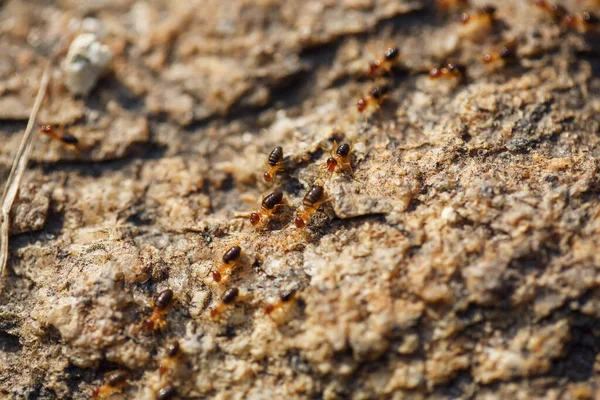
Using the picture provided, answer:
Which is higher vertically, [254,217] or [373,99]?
[373,99]

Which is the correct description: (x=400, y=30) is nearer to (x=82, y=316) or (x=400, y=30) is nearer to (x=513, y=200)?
(x=513, y=200)

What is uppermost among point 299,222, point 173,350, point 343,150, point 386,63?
point 386,63

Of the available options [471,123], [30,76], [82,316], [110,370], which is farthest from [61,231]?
[471,123]

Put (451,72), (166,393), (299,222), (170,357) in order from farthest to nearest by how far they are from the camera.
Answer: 1. (451,72)
2. (299,222)
3. (170,357)
4. (166,393)

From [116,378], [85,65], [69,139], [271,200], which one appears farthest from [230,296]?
[85,65]

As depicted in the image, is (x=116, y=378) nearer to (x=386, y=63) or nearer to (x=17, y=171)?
(x=17, y=171)

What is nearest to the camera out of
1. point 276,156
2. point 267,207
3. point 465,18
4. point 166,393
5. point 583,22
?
point 166,393
